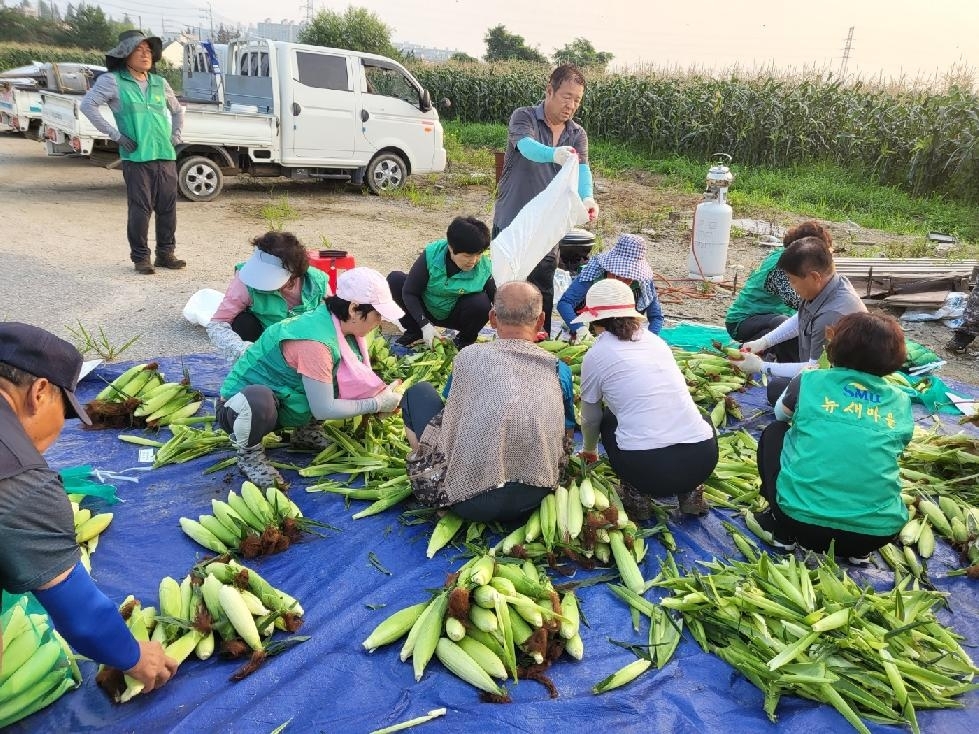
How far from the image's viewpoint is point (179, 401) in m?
4.82

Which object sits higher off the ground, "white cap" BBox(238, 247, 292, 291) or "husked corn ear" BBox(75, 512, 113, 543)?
"white cap" BBox(238, 247, 292, 291)

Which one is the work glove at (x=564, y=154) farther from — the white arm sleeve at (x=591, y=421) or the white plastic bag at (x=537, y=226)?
the white arm sleeve at (x=591, y=421)

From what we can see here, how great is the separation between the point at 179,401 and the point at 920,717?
438 cm

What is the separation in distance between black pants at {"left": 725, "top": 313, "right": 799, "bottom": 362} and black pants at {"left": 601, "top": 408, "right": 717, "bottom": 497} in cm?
232

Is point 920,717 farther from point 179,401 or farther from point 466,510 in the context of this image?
point 179,401

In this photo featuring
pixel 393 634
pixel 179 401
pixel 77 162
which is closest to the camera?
pixel 393 634

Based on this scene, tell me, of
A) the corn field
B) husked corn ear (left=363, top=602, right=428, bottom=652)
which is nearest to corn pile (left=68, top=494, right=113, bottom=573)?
husked corn ear (left=363, top=602, right=428, bottom=652)

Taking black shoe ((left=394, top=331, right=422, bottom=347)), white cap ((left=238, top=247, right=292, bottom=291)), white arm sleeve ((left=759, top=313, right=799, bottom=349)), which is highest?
white cap ((left=238, top=247, right=292, bottom=291))

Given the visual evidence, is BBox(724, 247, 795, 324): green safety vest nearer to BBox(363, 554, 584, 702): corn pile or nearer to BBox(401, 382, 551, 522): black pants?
BBox(401, 382, 551, 522): black pants

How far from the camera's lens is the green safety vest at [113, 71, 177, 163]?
299 inches

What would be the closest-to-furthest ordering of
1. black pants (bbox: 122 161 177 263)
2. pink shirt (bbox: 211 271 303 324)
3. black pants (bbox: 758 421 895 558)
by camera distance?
1. black pants (bbox: 758 421 895 558)
2. pink shirt (bbox: 211 271 303 324)
3. black pants (bbox: 122 161 177 263)

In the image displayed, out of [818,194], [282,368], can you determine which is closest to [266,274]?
[282,368]

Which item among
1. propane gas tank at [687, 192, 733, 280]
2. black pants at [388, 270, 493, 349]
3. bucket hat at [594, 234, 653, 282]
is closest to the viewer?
bucket hat at [594, 234, 653, 282]

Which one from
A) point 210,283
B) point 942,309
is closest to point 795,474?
point 942,309
